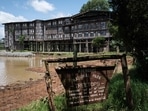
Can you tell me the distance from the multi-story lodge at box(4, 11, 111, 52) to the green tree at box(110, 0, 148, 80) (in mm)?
53219

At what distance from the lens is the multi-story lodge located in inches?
2800

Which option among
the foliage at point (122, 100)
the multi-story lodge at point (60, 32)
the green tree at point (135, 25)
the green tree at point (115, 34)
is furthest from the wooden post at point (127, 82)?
the multi-story lodge at point (60, 32)

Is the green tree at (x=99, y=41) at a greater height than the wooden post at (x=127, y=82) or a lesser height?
greater

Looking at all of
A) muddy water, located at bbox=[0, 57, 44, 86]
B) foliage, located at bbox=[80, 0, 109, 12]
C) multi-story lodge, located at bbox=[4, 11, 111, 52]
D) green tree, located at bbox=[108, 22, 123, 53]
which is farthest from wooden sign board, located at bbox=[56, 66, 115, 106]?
foliage, located at bbox=[80, 0, 109, 12]

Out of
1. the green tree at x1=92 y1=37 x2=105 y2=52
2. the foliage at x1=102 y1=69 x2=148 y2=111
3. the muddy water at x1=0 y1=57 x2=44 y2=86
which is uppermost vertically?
the green tree at x1=92 y1=37 x2=105 y2=52

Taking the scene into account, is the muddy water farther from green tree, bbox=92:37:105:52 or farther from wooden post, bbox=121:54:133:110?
wooden post, bbox=121:54:133:110

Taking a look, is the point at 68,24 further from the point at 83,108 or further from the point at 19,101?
the point at 83,108

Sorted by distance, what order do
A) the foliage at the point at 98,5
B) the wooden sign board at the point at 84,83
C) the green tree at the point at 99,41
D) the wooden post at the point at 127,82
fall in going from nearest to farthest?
the wooden sign board at the point at 84,83
the wooden post at the point at 127,82
the green tree at the point at 99,41
the foliage at the point at 98,5

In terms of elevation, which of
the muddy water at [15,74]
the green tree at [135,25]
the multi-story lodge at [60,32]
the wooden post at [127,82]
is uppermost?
the multi-story lodge at [60,32]

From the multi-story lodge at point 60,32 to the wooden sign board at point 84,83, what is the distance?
5816 cm

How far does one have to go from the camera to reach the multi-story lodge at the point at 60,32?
7112 cm

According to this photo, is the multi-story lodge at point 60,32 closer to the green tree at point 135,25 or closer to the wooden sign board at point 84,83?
the green tree at point 135,25

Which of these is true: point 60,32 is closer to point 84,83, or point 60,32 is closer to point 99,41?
point 99,41

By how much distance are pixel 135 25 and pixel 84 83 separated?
4958 mm
